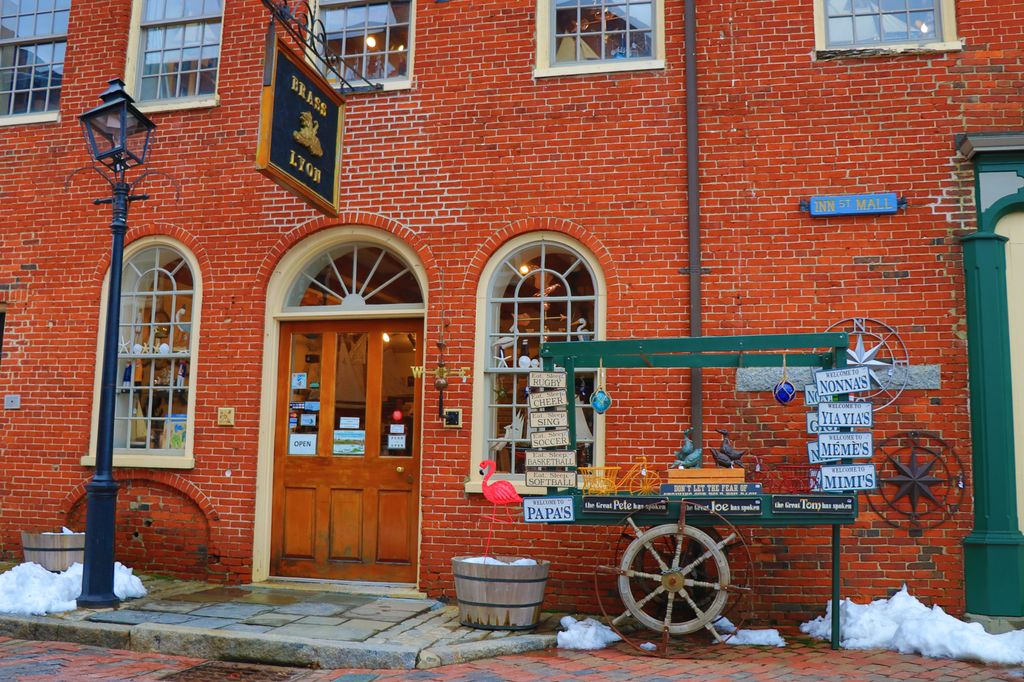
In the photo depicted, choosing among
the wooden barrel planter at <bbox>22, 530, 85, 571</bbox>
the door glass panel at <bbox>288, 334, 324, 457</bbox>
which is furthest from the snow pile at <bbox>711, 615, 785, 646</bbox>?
the wooden barrel planter at <bbox>22, 530, 85, 571</bbox>

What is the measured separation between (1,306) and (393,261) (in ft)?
14.0

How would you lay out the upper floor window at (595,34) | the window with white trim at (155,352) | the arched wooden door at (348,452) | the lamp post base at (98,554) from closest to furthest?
the lamp post base at (98,554) < the upper floor window at (595,34) < the arched wooden door at (348,452) < the window with white trim at (155,352)

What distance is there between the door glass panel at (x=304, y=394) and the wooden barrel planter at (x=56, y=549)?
2021mm

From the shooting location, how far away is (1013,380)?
23.9 feet

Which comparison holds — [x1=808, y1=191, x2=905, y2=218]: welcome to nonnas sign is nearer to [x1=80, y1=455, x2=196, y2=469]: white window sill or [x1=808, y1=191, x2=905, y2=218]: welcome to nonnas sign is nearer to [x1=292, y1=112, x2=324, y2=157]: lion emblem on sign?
[x1=292, y1=112, x2=324, y2=157]: lion emblem on sign

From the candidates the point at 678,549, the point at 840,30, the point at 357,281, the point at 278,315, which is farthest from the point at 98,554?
the point at 840,30

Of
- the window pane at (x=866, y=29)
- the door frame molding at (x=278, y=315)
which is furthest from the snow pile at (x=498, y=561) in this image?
the window pane at (x=866, y=29)

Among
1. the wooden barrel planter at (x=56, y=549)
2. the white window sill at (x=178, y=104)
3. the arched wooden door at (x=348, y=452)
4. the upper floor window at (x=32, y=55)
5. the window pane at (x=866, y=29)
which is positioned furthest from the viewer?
the upper floor window at (x=32, y=55)

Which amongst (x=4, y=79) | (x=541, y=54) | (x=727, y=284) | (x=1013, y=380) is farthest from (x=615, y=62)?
(x=4, y=79)

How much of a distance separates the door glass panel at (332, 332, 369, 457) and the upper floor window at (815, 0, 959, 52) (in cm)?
495

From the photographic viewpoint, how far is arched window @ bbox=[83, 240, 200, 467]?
8.85 m

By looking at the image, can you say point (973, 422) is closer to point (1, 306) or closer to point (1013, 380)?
point (1013, 380)

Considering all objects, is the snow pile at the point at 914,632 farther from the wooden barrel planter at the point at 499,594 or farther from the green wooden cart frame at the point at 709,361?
the wooden barrel planter at the point at 499,594

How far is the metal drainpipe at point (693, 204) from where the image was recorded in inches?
298
